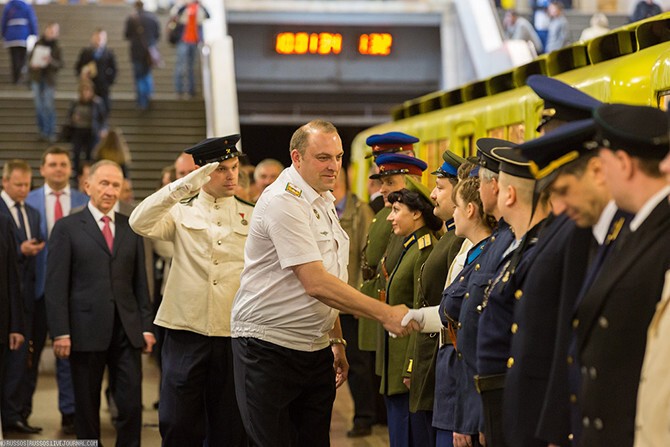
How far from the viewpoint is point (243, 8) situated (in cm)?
2539

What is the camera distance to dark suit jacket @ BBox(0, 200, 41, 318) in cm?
957

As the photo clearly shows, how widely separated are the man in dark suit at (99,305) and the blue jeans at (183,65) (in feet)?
42.9

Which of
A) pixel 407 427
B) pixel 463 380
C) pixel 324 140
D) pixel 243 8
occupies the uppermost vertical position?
pixel 243 8

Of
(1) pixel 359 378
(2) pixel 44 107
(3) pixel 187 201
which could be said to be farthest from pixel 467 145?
(2) pixel 44 107

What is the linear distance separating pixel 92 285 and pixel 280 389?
2445 mm

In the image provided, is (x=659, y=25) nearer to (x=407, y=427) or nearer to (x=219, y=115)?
(x=407, y=427)

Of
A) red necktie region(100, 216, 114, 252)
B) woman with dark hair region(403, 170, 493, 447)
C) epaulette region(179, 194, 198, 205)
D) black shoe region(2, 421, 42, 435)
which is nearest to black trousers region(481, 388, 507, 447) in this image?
woman with dark hair region(403, 170, 493, 447)

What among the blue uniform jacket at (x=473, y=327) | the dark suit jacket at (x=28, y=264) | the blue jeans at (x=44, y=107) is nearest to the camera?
the blue uniform jacket at (x=473, y=327)

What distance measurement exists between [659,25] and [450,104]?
510 cm

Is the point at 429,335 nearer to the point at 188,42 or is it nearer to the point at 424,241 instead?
the point at 424,241

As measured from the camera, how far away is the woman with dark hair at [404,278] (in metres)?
6.52

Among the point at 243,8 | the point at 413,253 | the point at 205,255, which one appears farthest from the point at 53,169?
the point at 243,8

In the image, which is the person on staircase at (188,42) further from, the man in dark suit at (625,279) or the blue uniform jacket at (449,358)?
the man in dark suit at (625,279)

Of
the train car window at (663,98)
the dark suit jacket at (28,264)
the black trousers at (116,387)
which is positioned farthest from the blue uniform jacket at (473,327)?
the dark suit jacket at (28,264)
